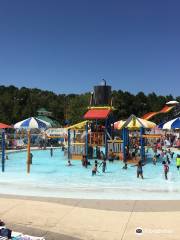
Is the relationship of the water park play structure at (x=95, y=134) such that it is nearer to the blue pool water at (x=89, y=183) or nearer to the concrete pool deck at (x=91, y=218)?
the blue pool water at (x=89, y=183)

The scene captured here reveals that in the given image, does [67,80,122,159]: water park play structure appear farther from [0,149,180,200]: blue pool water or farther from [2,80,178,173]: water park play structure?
[0,149,180,200]: blue pool water

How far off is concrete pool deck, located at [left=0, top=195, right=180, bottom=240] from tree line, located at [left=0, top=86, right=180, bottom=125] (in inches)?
2157

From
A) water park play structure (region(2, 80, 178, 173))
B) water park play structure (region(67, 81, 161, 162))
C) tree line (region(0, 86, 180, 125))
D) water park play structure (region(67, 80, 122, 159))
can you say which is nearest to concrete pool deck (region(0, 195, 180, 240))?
water park play structure (region(2, 80, 178, 173))

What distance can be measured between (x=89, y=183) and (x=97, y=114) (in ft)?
42.3

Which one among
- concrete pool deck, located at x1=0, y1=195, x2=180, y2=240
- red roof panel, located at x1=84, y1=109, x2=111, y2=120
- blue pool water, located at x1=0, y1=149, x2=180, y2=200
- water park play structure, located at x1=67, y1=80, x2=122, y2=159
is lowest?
concrete pool deck, located at x1=0, y1=195, x2=180, y2=240

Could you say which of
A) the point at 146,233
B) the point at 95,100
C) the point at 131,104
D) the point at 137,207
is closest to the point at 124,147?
the point at 95,100

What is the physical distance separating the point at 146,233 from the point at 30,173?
46.2 feet

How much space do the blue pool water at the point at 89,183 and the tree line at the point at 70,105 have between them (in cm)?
4405

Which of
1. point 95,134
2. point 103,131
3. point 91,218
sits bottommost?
point 91,218

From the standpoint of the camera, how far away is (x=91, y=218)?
11898 mm

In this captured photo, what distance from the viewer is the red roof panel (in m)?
31.5

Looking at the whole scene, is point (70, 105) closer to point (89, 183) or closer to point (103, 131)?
point (103, 131)

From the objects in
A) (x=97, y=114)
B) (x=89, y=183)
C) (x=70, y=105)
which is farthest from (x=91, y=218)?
(x=70, y=105)

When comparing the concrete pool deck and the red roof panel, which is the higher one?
the red roof panel
